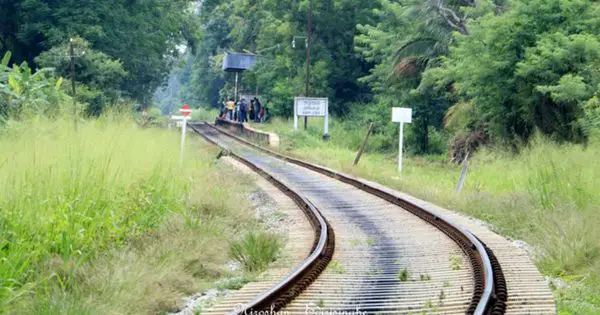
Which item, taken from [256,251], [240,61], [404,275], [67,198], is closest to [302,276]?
[404,275]

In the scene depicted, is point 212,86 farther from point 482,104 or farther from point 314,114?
point 482,104

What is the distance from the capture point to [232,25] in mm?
87938

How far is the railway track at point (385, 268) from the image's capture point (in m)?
8.04

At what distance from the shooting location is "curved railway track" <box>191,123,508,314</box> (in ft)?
26.4

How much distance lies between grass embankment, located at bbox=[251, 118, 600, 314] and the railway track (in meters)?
0.85

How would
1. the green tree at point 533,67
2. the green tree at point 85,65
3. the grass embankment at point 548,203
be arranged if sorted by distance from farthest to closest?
the green tree at point 85,65 < the green tree at point 533,67 < the grass embankment at point 548,203

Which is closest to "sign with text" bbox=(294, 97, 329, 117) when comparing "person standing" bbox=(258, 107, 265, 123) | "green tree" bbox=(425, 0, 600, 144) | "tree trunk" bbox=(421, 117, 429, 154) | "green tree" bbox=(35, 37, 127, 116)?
"tree trunk" bbox=(421, 117, 429, 154)

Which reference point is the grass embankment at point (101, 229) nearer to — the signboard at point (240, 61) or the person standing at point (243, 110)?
the person standing at point (243, 110)

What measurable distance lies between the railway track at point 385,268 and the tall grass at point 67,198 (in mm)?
1766

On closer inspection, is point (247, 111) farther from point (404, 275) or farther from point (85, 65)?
point (404, 275)

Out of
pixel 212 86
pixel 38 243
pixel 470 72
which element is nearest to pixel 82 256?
pixel 38 243

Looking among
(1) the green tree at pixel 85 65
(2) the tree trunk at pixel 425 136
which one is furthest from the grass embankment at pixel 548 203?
(1) the green tree at pixel 85 65

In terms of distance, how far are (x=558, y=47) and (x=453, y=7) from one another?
1527cm

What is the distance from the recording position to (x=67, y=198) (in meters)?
9.20
